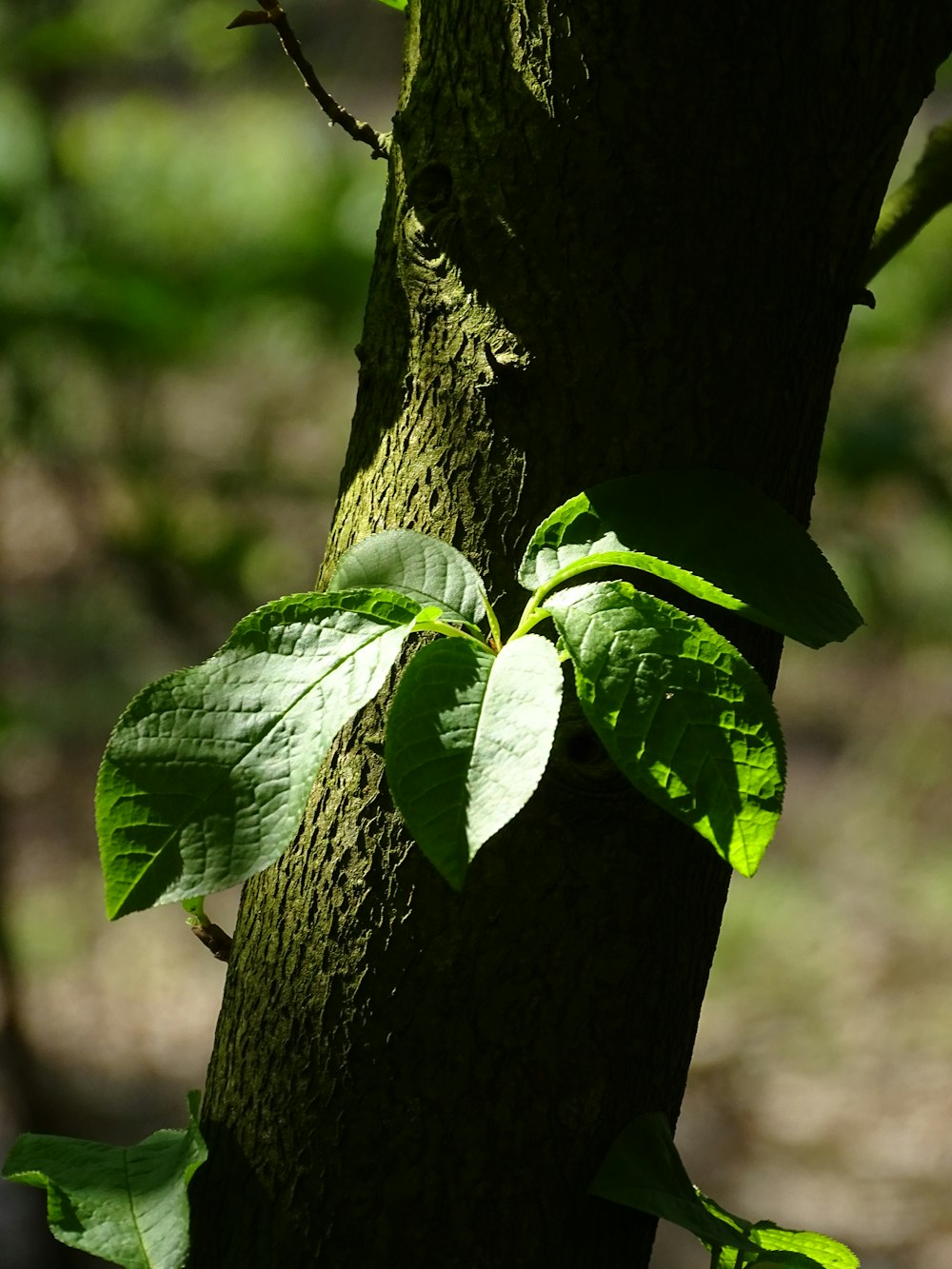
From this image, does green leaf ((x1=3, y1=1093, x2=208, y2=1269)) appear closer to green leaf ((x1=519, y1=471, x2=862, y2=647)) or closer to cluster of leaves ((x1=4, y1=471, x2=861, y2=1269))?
cluster of leaves ((x1=4, y1=471, x2=861, y2=1269))

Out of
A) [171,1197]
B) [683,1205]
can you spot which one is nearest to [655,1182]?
[683,1205]

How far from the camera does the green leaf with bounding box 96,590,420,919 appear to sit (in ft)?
1.49

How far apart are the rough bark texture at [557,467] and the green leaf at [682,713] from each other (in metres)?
0.07

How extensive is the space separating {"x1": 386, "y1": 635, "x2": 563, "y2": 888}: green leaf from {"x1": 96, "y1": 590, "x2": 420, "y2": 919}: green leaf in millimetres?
27

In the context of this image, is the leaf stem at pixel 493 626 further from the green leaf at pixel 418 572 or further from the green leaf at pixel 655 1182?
the green leaf at pixel 655 1182

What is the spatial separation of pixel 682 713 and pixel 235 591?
271cm

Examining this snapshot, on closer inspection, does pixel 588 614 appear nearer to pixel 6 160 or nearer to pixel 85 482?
pixel 6 160

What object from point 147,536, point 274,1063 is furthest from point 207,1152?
point 147,536

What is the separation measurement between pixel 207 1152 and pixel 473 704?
28 centimetres

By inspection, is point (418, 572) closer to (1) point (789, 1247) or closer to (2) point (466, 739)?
(2) point (466, 739)

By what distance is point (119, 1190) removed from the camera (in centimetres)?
56

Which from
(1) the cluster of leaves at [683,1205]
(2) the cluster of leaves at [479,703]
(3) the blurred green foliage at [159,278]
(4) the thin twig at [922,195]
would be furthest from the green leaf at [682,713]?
(3) the blurred green foliage at [159,278]

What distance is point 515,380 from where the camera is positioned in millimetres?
538

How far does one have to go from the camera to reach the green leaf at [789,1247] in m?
0.58
